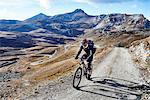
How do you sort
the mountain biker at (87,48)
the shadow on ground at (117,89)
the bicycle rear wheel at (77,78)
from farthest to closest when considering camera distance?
the mountain biker at (87,48) → the bicycle rear wheel at (77,78) → the shadow on ground at (117,89)

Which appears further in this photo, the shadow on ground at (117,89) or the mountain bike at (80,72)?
the mountain bike at (80,72)

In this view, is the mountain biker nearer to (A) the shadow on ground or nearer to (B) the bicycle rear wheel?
(B) the bicycle rear wheel

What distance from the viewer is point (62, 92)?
2498 centimetres

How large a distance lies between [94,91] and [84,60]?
3.47 metres

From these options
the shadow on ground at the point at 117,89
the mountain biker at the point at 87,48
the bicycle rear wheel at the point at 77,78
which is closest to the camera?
the shadow on ground at the point at 117,89

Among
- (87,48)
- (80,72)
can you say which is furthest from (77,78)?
(87,48)

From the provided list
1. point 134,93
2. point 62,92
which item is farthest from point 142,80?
point 62,92

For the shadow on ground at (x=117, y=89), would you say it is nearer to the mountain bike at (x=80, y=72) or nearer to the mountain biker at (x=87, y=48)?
the mountain bike at (x=80, y=72)

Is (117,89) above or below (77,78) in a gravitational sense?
below

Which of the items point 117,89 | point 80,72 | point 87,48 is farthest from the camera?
point 87,48

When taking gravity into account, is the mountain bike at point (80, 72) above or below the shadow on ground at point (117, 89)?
above

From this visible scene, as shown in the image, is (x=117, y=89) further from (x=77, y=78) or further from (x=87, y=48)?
(x=87, y=48)

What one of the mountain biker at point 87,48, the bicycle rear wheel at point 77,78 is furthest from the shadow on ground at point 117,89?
the mountain biker at point 87,48

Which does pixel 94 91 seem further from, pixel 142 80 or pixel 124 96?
pixel 142 80
